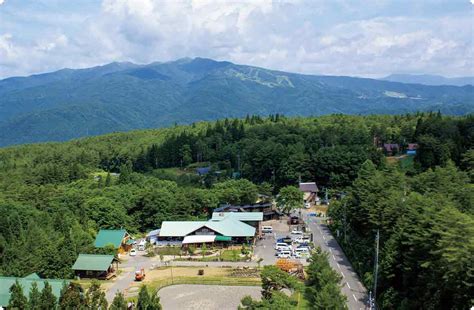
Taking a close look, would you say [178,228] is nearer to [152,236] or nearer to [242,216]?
[152,236]

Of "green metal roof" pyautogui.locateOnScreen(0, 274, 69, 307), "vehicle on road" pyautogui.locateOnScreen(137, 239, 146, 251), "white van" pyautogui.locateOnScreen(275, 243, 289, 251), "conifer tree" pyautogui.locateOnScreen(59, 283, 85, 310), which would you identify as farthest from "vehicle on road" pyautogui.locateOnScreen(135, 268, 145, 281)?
"white van" pyautogui.locateOnScreen(275, 243, 289, 251)

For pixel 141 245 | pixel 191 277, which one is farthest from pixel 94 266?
pixel 141 245

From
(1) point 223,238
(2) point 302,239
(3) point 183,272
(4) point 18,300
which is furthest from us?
(2) point 302,239

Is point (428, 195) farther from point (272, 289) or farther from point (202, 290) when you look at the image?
point (202, 290)

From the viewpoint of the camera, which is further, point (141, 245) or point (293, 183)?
point (293, 183)

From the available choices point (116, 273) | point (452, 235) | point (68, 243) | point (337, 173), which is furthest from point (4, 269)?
point (337, 173)

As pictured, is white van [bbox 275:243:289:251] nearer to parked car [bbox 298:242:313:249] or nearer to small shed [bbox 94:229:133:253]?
parked car [bbox 298:242:313:249]

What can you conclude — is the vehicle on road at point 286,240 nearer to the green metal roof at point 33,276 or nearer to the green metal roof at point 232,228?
the green metal roof at point 232,228

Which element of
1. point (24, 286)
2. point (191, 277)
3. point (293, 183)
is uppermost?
point (24, 286)

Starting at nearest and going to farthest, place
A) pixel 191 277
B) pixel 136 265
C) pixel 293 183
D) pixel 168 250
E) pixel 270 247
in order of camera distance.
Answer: pixel 191 277 → pixel 136 265 → pixel 168 250 → pixel 270 247 → pixel 293 183
